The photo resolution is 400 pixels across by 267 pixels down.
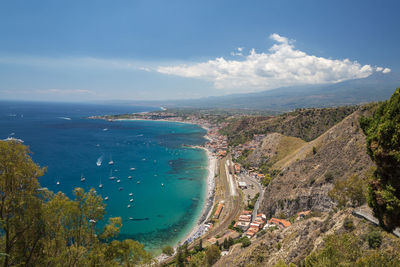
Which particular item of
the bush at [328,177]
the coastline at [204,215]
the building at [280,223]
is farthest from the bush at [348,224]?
the coastline at [204,215]

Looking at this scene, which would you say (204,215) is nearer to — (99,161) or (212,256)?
(212,256)

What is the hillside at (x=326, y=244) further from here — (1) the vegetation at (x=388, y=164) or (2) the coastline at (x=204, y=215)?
(2) the coastline at (x=204, y=215)

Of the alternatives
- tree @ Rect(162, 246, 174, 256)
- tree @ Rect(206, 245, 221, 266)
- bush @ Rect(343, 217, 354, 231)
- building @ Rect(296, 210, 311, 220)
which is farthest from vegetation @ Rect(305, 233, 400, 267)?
tree @ Rect(162, 246, 174, 256)

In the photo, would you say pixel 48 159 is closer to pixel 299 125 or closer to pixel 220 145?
pixel 220 145

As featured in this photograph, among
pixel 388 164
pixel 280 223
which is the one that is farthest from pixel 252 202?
pixel 388 164

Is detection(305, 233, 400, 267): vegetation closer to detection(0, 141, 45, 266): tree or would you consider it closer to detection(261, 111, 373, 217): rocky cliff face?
detection(0, 141, 45, 266): tree

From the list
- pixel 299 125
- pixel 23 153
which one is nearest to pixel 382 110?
pixel 23 153
